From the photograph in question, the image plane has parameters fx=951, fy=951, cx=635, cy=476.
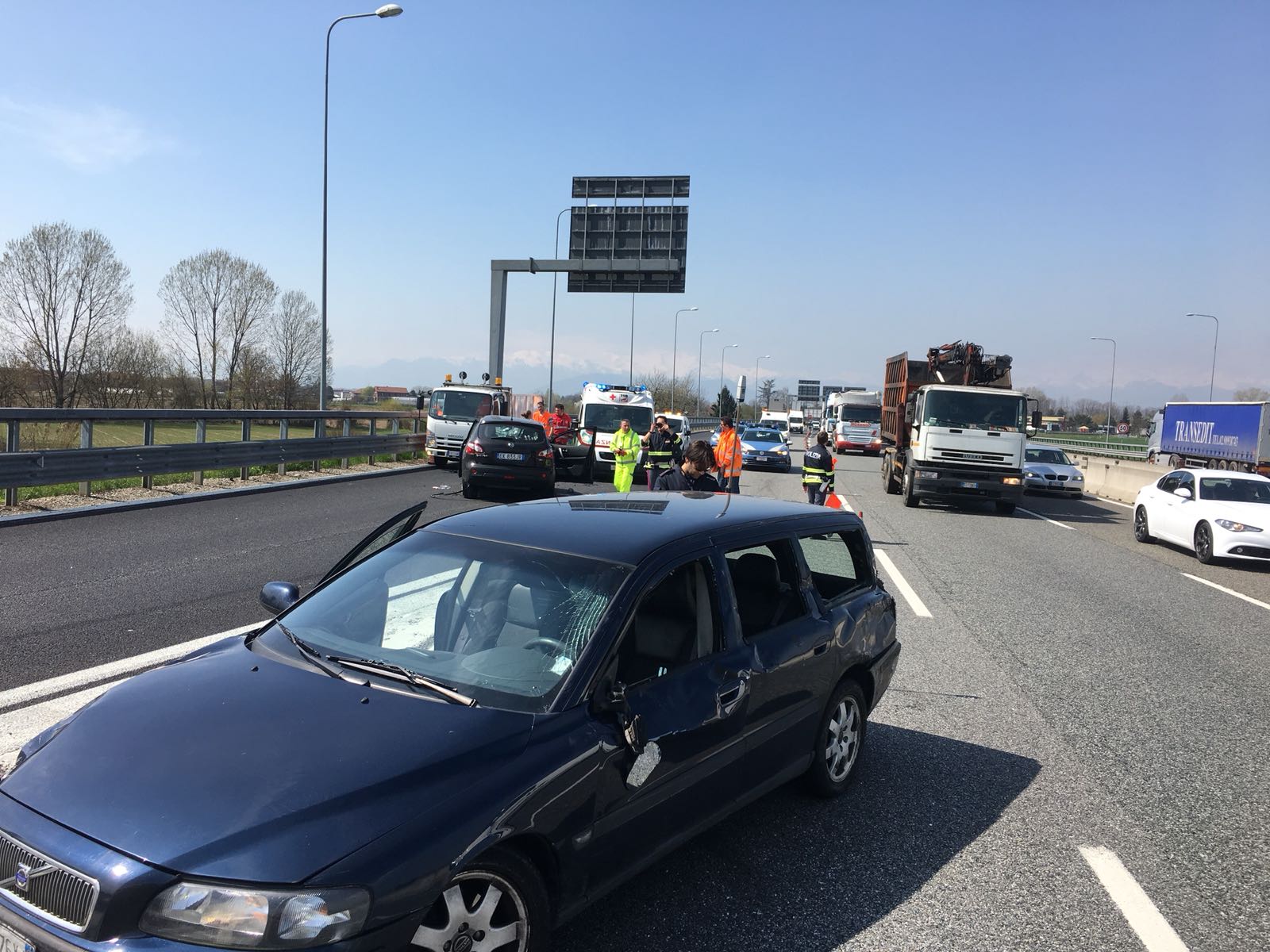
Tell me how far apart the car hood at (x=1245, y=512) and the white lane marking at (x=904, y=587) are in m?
5.26

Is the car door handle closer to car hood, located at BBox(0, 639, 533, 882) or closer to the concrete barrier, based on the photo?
car hood, located at BBox(0, 639, 533, 882)

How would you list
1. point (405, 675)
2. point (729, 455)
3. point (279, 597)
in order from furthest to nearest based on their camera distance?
point (729, 455)
point (279, 597)
point (405, 675)

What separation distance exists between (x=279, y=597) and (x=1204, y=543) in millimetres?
14387

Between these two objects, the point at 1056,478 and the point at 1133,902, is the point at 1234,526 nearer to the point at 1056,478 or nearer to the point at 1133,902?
the point at 1133,902

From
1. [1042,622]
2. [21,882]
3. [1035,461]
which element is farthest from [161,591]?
[1035,461]

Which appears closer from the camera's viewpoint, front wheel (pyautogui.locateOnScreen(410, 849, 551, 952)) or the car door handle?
front wheel (pyautogui.locateOnScreen(410, 849, 551, 952))

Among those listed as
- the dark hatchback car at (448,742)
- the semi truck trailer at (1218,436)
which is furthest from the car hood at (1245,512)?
the semi truck trailer at (1218,436)

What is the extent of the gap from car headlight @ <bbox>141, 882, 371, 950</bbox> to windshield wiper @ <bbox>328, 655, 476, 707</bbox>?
2.76 feet

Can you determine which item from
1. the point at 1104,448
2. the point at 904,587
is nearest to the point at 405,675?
the point at 904,587

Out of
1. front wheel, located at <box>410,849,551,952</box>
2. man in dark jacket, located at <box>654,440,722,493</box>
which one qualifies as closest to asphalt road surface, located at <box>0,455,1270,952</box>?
front wheel, located at <box>410,849,551,952</box>

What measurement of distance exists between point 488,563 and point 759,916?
1.62 m

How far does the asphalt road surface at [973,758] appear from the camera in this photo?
3.49 metres

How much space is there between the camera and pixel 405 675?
3172 millimetres

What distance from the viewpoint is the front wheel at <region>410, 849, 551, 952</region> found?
98.1 inches
